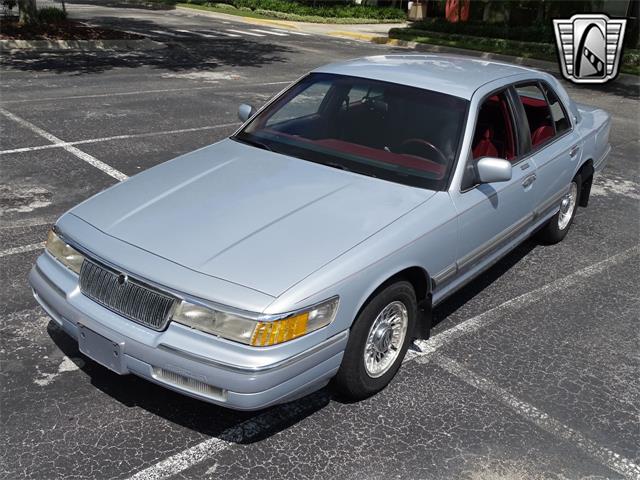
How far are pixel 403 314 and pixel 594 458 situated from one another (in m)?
1.26

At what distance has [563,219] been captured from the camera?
6.38 m

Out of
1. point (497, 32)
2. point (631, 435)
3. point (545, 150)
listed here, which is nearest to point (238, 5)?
point (497, 32)

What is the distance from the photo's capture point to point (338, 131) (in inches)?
186

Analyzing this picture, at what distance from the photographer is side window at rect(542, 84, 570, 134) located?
5.79 metres

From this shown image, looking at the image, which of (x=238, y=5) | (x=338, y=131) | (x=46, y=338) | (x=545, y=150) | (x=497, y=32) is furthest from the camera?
(x=238, y=5)

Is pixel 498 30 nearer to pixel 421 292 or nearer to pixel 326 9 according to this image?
pixel 326 9

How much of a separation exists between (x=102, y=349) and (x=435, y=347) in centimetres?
219

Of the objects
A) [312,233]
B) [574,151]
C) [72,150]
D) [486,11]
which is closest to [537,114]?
[574,151]

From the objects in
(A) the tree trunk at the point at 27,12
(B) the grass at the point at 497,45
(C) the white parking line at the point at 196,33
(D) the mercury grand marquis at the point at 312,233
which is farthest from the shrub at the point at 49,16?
(D) the mercury grand marquis at the point at 312,233

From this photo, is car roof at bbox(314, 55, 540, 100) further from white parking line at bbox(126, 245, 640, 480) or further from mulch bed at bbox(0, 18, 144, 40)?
mulch bed at bbox(0, 18, 144, 40)

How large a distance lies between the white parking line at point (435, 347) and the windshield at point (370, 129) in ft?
3.65

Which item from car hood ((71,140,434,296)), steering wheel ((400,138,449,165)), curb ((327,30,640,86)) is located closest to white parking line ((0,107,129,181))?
car hood ((71,140,434,296))

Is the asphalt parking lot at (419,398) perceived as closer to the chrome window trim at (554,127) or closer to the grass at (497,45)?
the chrome window trim at (554,127)

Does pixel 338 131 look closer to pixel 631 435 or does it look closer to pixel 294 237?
pixel 294 237
